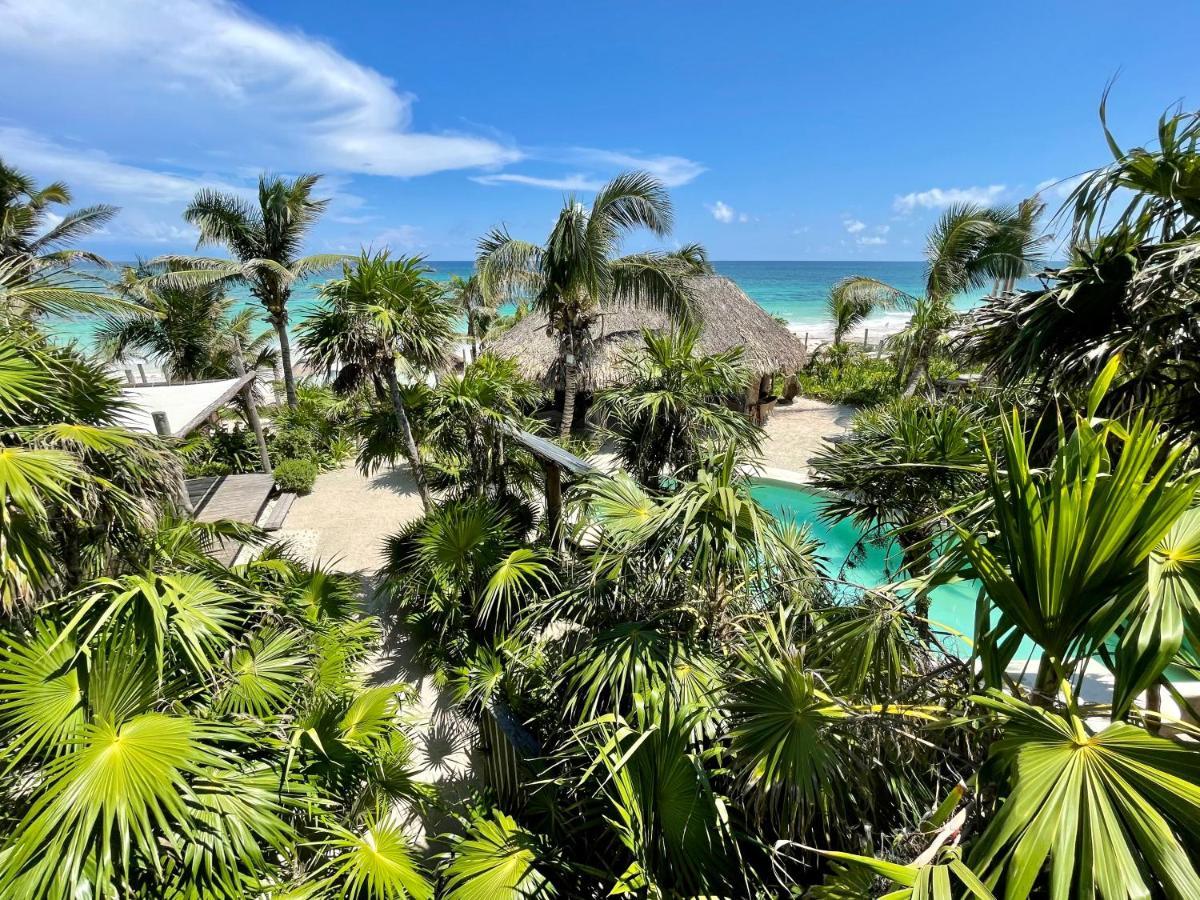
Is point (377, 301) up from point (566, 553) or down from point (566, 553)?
up

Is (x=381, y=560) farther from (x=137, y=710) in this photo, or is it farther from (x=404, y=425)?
(x=137, y=710)

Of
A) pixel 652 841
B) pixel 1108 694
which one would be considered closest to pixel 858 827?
pixel 652 841

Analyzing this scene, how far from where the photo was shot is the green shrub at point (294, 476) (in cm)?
1174

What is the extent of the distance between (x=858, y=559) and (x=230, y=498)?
379 inches

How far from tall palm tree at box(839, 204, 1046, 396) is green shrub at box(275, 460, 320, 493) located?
14.3 meters

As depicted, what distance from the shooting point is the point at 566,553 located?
187 inches

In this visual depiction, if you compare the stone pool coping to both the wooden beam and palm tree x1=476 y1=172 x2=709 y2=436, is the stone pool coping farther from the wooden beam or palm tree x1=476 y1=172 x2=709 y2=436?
the wooden beam

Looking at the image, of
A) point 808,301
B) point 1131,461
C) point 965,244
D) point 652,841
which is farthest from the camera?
point 808,301

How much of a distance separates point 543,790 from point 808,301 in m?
71.6

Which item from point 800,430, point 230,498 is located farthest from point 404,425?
point 800,430

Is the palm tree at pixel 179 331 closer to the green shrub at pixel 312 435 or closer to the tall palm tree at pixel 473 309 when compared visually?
the green shrub at pixel 312 435

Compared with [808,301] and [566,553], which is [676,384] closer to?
[566,553]

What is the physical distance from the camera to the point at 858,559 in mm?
5742

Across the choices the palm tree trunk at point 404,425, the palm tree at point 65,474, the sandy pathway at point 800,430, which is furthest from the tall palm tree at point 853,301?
Result: the palm tree at point 65,474
